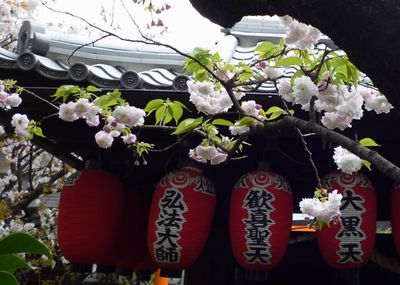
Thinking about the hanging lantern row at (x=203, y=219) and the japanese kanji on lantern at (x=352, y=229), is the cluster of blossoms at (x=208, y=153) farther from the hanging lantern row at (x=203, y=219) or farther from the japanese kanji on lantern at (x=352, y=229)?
the japanese kanji on lantern at (x=352, y=229)

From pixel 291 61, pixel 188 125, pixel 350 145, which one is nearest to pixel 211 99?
pixel 188 125

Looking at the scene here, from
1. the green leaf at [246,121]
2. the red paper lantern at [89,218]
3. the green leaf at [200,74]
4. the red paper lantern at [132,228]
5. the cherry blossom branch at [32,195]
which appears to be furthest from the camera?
the cherry blossom branch at [32,195]

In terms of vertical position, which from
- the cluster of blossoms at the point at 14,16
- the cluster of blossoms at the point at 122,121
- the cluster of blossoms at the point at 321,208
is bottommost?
the cluster of blossoms at the point at 321,208

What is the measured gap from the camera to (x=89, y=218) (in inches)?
189

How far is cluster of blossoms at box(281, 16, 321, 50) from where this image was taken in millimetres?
2816

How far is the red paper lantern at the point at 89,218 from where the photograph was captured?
4.80 m

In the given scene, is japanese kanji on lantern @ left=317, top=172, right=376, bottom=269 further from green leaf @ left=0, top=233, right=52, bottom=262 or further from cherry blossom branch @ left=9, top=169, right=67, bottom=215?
cherry blossom branch @ left=9, top=169, right=67, bottom=215

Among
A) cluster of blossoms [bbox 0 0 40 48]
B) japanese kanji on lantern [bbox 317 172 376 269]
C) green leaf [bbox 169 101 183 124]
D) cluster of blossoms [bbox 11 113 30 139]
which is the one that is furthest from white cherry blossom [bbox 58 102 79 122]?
cluster of blossoms [bbox 0 0 40 48]

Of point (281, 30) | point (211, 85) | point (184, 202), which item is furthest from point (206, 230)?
point (281, 30)

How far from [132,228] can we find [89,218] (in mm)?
853

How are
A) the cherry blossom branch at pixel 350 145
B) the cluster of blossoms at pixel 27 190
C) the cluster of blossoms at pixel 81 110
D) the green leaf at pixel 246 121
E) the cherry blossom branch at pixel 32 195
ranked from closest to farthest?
the cherry blossom branch at pixel 350 145 < the green leaf at pixel 246 121 < the cluster of blossoms at pixel 81 110 < the cherry blossom branch at pixel 32 195 < the cluster of blossoms at pixel 27 190

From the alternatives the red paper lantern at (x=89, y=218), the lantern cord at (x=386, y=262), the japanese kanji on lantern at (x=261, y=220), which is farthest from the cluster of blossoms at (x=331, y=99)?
the lantern cord at (x=386, y=262)

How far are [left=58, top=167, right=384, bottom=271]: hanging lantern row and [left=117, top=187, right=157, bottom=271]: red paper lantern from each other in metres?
0.32

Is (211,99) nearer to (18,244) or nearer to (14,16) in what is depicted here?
(18,244)
